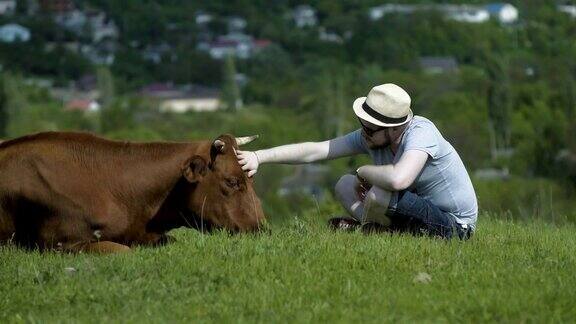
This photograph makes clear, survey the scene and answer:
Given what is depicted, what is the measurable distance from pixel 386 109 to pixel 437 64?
520 ft

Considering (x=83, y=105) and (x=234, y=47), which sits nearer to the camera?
(x=83, y=105)

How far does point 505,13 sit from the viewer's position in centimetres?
19588

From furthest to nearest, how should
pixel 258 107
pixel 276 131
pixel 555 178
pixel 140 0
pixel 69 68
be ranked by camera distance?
pixel 140 0 < pixel 69 68 < pixel 258 107 < pixel 276 131 < pixel 555 178

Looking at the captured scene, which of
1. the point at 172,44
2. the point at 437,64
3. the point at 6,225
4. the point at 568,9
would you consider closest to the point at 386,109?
the point at 6,225

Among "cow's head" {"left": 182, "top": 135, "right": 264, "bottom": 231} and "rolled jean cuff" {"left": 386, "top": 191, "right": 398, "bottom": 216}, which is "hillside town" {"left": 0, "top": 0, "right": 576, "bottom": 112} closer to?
"cow's head" {"left": 182, "top": 135, "right": 264, "bottom": 231}

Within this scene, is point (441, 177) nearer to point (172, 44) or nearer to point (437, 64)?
point (437, 64)

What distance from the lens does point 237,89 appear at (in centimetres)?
15038

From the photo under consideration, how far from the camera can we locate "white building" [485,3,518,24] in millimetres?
190625

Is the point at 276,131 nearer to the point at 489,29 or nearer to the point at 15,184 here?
the point at 489,29

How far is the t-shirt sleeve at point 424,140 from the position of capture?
1142cm

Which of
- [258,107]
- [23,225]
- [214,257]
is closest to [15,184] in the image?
[23,225]

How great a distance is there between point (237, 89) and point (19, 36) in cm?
3903

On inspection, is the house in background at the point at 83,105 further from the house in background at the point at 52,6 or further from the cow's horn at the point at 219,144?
the cow's horn at the point at 219,144

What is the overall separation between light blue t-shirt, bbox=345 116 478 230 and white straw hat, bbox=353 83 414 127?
0.56ft
